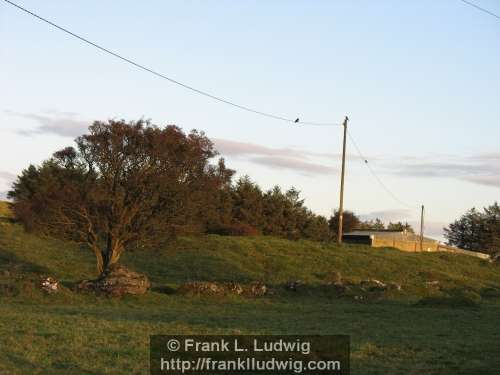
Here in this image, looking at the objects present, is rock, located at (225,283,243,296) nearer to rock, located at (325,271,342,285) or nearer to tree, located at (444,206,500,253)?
rock, located at (325,271,342,285)

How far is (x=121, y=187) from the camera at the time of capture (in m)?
28.5

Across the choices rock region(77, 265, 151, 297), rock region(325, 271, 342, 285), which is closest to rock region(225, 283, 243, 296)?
rock region(77, 265, 151, 297)

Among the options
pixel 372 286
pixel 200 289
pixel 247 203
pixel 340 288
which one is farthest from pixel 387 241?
pixel 200 289

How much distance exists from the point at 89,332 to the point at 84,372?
165 inches

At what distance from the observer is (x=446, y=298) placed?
95.2 feet

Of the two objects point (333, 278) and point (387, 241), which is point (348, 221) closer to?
point (387, 241)

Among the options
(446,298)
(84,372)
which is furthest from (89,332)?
(446,298)

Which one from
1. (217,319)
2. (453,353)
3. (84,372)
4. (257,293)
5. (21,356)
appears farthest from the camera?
(257,293)

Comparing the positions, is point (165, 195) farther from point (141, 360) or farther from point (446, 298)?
point (141, 360)

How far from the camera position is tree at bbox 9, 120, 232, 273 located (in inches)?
1104

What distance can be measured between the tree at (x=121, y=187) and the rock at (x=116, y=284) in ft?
6.73

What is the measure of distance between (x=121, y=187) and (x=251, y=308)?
729 cm

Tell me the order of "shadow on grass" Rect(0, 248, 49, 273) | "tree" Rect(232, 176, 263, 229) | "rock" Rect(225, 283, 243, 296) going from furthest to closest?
"tree" Rect(232, 176, 263, 229) < "shadow on grass" Rect(0, 248, 49, 273) < "rock" Rect(225, 283, 243, 296)

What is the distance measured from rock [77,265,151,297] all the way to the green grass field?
474 millimetres
